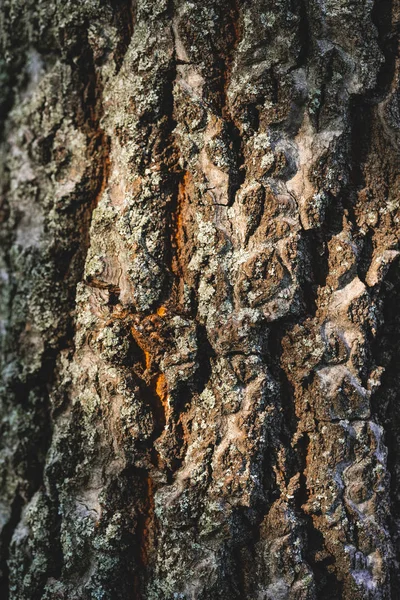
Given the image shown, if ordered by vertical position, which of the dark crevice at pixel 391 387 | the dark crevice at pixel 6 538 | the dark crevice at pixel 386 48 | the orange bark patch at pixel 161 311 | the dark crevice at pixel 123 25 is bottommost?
the dark crevice at pixel 6 538

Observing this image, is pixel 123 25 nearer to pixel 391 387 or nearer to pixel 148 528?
pixel 391 387

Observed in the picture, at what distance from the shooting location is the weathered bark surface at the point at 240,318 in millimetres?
1115

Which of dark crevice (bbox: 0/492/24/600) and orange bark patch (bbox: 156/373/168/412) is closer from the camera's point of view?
orange bark patch (bbox: 156/373/168/412)

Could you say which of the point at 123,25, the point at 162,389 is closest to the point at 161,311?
the point at 162,389

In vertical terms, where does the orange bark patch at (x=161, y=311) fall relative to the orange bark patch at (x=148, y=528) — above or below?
above

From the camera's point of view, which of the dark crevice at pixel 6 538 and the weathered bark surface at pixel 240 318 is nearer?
the weathered bark surface at pixel 240 318

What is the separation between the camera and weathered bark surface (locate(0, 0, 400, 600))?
112cm

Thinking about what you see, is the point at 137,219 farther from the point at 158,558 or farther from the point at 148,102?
the point at 158,558

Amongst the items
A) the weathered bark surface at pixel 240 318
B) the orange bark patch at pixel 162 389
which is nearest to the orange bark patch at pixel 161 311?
the weathered bark surface at pixel 240 318

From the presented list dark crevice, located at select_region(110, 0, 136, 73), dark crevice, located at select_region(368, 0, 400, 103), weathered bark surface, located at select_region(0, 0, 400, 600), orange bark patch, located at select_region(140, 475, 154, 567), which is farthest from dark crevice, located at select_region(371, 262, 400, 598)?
dark crevice, located at select_region(110, 0, 136, 73)

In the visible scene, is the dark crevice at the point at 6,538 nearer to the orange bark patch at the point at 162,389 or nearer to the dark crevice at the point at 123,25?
the orange bark patch at the point at 162,389

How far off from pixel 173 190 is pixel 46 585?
0.82 meters

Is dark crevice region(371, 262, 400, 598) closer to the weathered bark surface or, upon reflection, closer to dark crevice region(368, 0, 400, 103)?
the weathered bark surface

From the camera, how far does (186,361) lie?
1.14 meters
